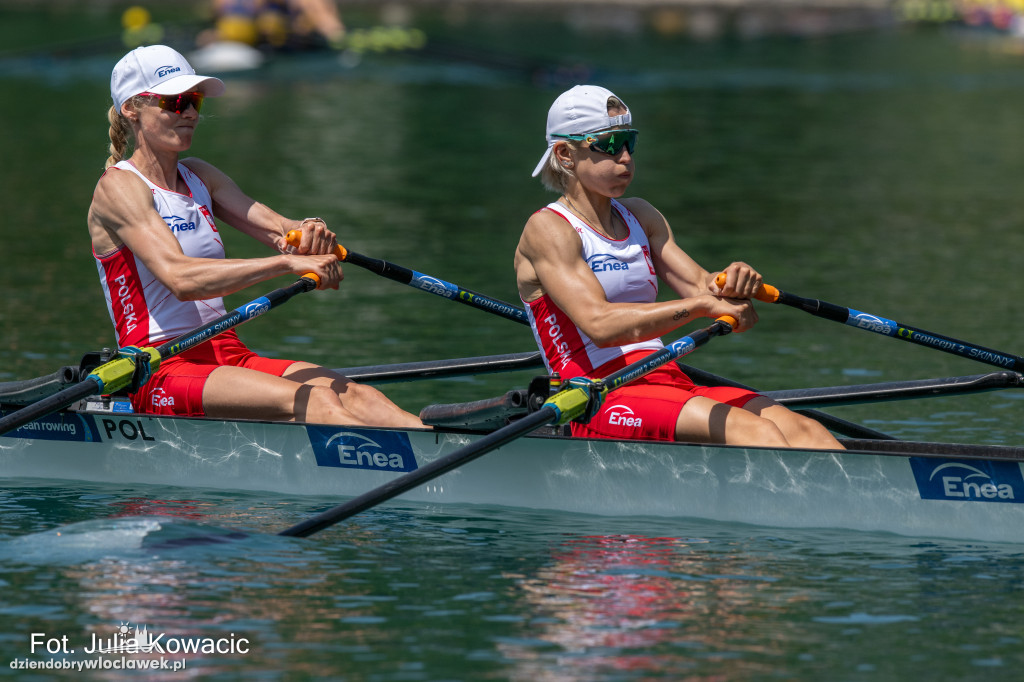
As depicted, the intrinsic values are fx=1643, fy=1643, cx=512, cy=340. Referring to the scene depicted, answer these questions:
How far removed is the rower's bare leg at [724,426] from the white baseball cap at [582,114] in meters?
1.23

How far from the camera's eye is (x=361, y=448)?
7.48 metres

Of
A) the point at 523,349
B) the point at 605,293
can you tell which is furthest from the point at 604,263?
the point at 523,349

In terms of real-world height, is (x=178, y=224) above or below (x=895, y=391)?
above

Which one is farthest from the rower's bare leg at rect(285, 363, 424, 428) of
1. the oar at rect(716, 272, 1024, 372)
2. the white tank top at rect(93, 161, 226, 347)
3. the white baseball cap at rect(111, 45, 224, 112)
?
the oar at rect(716, 272, 1024, 372)

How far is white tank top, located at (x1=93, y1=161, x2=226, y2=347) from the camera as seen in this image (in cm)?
769

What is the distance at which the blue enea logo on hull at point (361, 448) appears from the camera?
741 centimetres

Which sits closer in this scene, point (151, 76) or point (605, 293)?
point (605, 293)

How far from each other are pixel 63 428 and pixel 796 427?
3.52 m

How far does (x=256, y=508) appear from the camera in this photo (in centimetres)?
755

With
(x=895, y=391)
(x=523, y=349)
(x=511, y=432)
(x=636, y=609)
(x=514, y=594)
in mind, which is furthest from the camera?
(x=523, y=349)

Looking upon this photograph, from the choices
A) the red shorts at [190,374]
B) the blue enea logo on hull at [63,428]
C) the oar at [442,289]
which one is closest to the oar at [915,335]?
the oar at [442,289]

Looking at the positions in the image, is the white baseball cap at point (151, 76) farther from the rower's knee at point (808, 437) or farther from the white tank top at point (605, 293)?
the rower's knee at point (808, 437)

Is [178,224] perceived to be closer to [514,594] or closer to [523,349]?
[514,594]

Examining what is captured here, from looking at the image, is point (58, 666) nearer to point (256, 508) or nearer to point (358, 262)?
point (256, 508)
